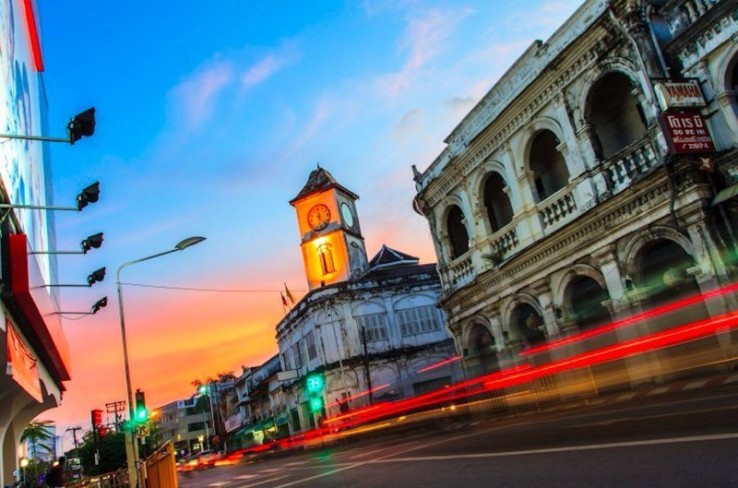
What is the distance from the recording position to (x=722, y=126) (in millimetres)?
11922

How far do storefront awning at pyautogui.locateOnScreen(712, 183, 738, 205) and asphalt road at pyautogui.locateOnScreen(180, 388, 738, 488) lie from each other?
4.03 meters

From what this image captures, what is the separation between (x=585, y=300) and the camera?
15.9 metres

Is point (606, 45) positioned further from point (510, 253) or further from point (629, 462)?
point (629, 462)

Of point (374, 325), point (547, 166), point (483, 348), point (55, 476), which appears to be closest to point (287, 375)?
point (374, 325)

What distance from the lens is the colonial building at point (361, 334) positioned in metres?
37.2

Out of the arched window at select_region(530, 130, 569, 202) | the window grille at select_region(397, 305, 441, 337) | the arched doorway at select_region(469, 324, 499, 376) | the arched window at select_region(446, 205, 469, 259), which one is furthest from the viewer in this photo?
the window grille at select_region(397, 305, 441, 337)

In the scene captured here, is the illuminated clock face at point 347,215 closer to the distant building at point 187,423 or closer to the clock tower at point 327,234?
the clock tower at point 327,234

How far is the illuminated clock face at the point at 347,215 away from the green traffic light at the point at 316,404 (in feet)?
49.4

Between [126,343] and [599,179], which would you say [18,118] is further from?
[599,179]

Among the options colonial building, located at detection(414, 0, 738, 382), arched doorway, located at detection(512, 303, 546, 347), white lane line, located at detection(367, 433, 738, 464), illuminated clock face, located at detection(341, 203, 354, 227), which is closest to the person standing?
white lane line, located at detection(367, 433, 738, 464)

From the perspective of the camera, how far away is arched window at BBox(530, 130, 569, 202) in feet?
57.3

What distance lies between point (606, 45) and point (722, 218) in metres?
5.19

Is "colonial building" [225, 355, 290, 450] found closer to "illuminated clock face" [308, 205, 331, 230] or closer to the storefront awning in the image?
"illuminated clock face" [308, 205, 331, 230]

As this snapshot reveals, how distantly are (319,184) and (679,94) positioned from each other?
36581 mm
